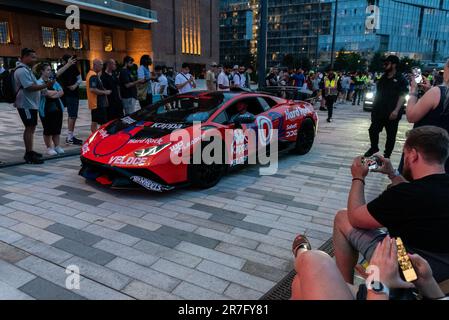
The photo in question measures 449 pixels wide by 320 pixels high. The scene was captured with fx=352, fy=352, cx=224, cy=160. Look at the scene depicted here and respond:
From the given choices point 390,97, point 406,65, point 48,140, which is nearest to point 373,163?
point 390,97

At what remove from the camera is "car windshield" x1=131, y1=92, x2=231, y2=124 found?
4.93m

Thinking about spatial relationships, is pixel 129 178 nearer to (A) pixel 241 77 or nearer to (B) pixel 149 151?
(B) pixel 149 151

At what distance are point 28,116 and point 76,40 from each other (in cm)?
4100

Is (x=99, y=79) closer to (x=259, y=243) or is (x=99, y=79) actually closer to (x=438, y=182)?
(x=259, y=243)

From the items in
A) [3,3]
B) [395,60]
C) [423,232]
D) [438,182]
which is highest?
[3,3]

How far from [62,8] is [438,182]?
38649mm

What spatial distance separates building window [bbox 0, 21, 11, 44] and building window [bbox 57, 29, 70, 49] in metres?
5.93

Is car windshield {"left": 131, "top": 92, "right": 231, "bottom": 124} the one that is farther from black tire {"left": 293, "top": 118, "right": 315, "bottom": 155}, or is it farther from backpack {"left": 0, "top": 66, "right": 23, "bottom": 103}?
black tire {"left": 293, "top": 118, "right": 315, "bottom": 155}

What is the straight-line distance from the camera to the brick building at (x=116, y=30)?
34594 mm

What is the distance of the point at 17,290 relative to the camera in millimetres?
2504

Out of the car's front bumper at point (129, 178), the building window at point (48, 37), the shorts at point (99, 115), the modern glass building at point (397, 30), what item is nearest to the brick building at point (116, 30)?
the building window at point (48, 37)

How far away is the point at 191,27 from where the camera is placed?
55.2 meters

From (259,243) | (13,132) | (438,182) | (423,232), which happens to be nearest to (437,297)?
(423,232)

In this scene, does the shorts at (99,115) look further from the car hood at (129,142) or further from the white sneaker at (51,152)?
the car hood at (129,142)
